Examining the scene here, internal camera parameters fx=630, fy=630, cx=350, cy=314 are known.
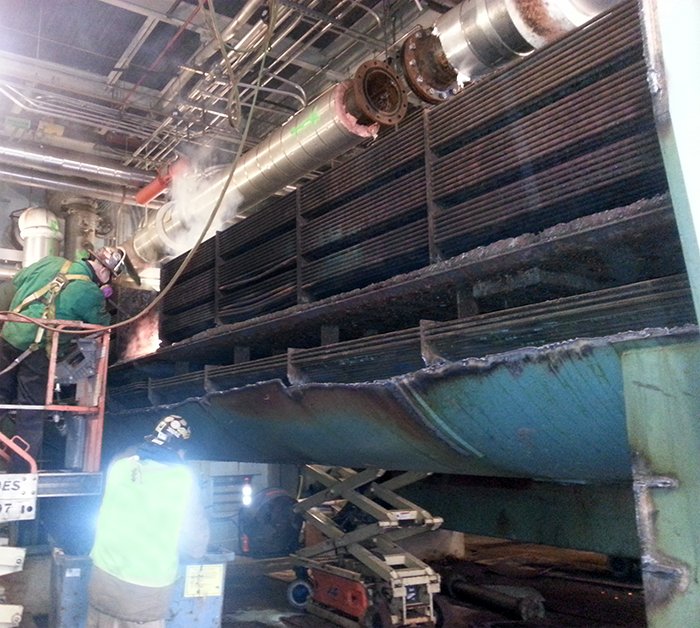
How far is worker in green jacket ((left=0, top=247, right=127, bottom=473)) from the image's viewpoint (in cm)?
449

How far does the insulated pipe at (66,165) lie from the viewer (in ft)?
20.5

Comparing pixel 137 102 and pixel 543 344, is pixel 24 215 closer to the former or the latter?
pixel 137 102

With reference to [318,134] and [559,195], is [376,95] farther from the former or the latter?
[559,195]

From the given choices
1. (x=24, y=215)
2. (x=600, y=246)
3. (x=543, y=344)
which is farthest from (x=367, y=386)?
(x=24, y=215)

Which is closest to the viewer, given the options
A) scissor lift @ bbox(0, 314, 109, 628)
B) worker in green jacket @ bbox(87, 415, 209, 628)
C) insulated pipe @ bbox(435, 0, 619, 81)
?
insulated pipe @ bbox(435, 0, 619, 81)

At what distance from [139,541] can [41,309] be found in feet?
6.29

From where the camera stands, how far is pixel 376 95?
406cm

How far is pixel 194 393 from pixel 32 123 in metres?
4.12

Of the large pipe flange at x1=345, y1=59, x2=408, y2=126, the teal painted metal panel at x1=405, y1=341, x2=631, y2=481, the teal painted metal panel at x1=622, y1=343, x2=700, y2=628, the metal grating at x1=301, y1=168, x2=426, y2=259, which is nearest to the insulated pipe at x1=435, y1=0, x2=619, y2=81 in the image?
the large pipe flange at x1=345, y1=59, x2=408, y2=126

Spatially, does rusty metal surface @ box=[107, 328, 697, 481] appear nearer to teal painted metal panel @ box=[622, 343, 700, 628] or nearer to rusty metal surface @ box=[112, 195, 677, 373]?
teal painted metal panel @ box=[622, 343, 700, 628]

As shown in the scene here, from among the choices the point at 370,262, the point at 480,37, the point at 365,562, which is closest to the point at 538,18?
the point at 480,37

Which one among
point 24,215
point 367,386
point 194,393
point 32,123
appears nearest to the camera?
point 367,386

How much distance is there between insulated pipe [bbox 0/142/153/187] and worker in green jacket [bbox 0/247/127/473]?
2.06m

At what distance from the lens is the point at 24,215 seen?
754cm
